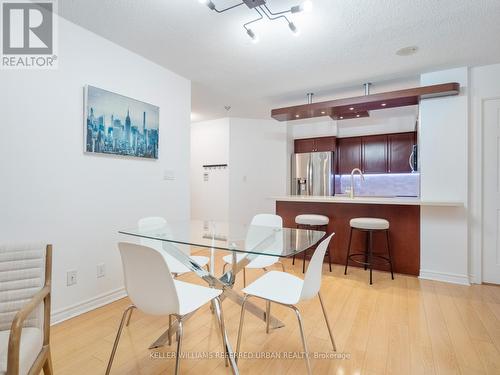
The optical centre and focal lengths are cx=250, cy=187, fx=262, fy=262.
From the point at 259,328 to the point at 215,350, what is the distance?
0.41 meters

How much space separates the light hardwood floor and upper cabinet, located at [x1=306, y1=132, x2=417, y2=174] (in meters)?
2.89

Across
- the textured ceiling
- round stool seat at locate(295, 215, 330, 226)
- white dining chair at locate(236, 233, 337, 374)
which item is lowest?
white dining chair at locate(236, 233, 337, 374)

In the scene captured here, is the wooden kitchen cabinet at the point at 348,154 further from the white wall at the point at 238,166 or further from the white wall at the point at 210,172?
the white wall at the point at 210,172

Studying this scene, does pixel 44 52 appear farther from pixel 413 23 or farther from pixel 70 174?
pixel 413 23

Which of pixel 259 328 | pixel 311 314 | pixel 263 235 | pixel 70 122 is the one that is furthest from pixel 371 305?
pixel 70 122

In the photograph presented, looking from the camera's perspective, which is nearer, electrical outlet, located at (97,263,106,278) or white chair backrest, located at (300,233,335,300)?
white chair backrest, located at (300,233,335,300)

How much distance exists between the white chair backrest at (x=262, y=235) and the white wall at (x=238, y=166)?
2.61 meters

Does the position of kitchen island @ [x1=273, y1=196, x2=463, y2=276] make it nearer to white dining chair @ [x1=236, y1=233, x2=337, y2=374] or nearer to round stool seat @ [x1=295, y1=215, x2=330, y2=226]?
round stool seat @ [x1=295, y1=215, x2=330, y2=226]

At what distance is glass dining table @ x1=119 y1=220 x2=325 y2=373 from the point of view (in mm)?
1681

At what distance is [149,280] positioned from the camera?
4.19 ft

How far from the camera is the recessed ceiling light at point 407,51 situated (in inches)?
101

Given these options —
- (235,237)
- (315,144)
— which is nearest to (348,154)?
(315,144)

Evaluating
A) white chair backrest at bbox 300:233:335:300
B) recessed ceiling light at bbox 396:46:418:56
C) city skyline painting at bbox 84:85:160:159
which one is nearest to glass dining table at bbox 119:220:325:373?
white chair backrest at bbox 300:233:335:300

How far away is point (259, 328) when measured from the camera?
80.1 inches
